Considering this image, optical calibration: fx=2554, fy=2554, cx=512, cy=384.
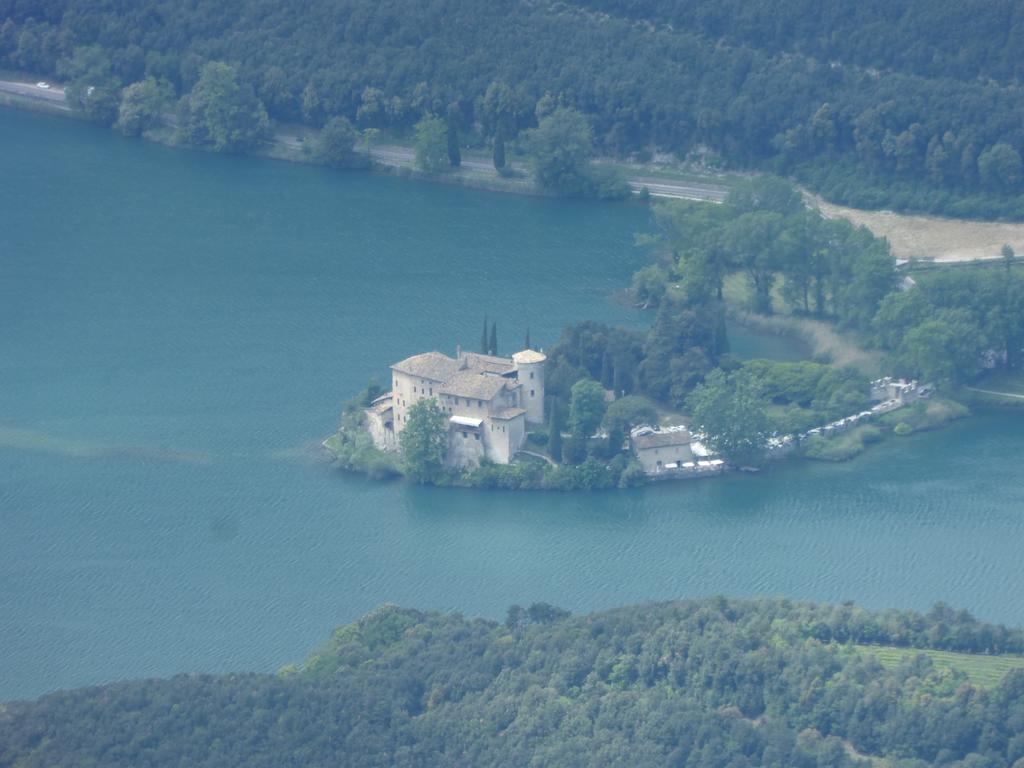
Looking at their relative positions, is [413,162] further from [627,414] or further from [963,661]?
[963,661]

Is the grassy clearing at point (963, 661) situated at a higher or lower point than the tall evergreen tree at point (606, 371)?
lower

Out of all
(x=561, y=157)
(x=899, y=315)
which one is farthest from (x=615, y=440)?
(x=561, y=157)

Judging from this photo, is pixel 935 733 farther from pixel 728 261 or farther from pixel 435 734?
pixel 728 261

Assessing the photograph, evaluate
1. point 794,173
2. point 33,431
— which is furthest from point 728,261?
point 33,431

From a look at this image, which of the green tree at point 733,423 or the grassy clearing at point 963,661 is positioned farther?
the green tree at point 733,423

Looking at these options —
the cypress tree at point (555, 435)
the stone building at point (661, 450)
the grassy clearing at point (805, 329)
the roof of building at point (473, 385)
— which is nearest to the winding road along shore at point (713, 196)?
the grassy clearing at point (805, 329)

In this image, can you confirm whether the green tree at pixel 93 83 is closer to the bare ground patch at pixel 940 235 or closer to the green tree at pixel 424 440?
the bare ground patch at pixel 940 235

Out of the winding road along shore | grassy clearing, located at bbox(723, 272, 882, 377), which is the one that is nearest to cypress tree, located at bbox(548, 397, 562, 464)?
grassy clearing, located at bbox(723, 272, 882, 377)
